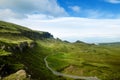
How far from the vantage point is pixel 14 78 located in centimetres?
19312

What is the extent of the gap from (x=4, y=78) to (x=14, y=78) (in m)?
11.4

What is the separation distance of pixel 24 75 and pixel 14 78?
8767 mm

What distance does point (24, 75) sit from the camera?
192750mm

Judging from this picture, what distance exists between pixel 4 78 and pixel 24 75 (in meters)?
19.5

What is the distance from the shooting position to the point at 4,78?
199000mm
